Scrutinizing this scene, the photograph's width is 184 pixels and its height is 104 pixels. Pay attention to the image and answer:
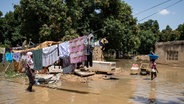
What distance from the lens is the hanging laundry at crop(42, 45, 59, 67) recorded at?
17.0m

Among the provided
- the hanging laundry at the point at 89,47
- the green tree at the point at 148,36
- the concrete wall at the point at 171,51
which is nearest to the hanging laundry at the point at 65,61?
the hanging laundry at the point at 89,47

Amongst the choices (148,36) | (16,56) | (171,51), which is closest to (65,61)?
(16,56)

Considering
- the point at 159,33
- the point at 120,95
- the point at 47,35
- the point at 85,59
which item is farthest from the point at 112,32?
the point at 159,33

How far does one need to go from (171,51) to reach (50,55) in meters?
19.2

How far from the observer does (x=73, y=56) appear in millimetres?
16375

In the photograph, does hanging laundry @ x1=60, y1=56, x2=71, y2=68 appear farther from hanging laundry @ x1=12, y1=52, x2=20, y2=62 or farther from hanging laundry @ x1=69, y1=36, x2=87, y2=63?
hanging laundry @ x1=12, y1=52, x2=20, y2=62

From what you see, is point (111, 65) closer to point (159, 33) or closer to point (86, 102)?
point (86, 102)

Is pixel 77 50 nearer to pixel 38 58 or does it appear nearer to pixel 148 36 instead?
pixel 38 58

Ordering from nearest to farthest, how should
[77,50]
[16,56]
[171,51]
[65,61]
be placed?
[77,50] < [65,61] < [16,56] < [171,51]

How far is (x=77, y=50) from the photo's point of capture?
53.2 ft

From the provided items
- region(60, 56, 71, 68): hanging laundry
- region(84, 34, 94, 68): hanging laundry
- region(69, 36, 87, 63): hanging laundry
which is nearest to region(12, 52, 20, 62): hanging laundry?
region(60, 56, 71, 68): hanging laundry

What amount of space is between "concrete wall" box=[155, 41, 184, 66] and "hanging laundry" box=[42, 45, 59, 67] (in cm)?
1821

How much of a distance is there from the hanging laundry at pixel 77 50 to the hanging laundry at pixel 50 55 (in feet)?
3.92

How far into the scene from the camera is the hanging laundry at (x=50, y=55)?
17.0 metres
